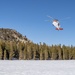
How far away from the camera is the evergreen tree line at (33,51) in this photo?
113 metres

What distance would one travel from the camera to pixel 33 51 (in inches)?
4680

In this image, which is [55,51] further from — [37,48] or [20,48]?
[20,48]

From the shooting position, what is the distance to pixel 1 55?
4277 inches

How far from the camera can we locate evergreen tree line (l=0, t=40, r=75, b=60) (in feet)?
371
